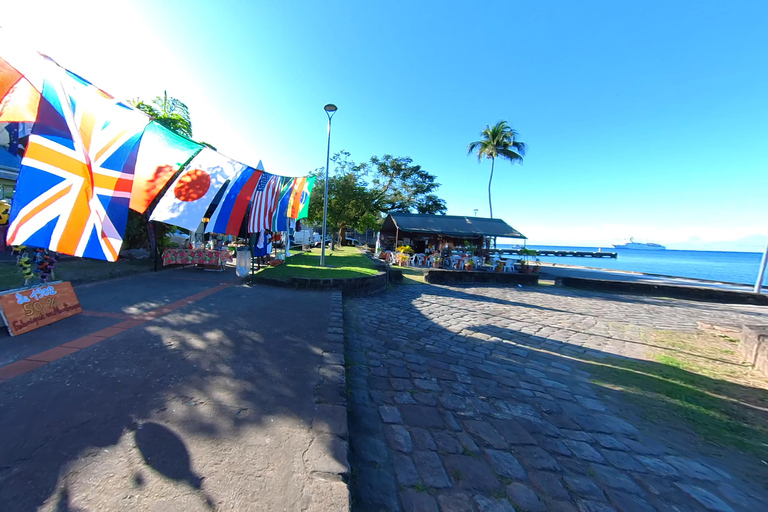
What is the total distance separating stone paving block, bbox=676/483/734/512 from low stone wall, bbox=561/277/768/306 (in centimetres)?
1227

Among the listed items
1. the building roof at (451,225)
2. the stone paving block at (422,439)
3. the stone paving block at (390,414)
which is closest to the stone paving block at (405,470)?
the stone paving block at (422,439)

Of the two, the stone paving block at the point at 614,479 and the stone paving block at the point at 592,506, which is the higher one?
the stone paving block at the point at 592,506

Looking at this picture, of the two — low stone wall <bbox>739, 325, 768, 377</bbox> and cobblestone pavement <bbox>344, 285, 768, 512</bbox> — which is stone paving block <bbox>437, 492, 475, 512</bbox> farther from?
low stone wall <bbox>739, 325, 768, 377</bbox>

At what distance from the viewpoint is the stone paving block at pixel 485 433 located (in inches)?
94.3

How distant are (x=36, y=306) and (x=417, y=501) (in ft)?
18.2

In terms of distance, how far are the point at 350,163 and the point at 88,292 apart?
844 inches

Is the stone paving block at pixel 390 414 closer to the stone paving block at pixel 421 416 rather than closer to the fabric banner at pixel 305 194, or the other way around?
the stone paving block at pixel 421 416

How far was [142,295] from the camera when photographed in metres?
5.55

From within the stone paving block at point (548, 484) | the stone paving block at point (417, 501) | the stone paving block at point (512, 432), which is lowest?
the stone paving block at point (512, 432)

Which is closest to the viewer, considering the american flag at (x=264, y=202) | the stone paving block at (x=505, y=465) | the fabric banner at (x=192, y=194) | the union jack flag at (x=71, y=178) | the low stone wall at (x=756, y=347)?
the stone paving block at (x=505, y=465)

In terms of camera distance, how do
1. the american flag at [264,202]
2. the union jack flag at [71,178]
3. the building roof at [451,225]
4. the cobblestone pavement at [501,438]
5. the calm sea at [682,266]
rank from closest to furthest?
the cobblestone pavement at [501,438], the union jack flag at [71,178], the american flag at [264,202], the building roof at [451,225], the calm sea at [682,266]

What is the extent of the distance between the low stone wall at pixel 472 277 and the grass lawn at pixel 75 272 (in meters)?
10.6

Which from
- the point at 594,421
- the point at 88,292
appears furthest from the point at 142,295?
the point at 594,421

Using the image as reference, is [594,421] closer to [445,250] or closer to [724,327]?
[724,327]
